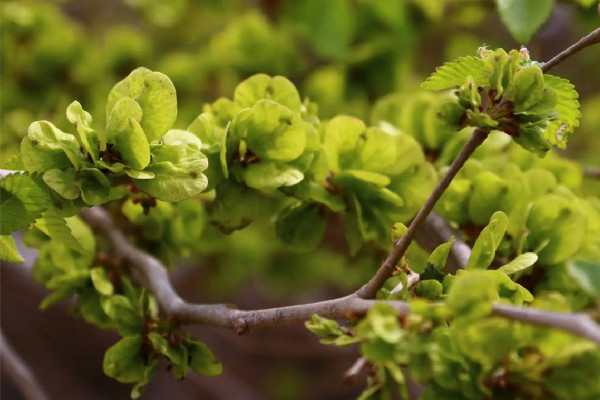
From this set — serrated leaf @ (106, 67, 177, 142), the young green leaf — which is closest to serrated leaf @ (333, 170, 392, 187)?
the young green leaf

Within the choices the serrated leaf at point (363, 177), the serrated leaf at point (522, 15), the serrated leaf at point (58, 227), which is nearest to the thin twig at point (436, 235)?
the serrated leaf at point (363, 177)

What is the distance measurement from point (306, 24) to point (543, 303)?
0.73 m

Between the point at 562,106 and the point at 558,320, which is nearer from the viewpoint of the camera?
the point at 558,320

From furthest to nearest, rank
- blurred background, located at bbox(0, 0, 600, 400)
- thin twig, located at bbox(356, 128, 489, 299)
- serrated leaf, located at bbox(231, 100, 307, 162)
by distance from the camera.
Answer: blurred background, located at bbox(0, 0, 600, 400) → serrated leaf, located at bbox(231, 100, 307, 162) → thin twig, located at bbox(356, 128, 489, 299)

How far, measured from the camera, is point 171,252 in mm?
693

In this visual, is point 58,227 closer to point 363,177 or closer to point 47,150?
point 47,150

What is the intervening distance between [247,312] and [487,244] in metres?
0.15

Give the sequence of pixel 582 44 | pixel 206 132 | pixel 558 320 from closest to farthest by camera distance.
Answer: pixel 558 320, pixel 582 44, pixel 206 132

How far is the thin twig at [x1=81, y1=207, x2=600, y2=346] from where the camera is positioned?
31cm

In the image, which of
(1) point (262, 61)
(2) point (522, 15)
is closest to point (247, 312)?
(2) point (522, 15)

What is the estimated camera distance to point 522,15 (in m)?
0.59

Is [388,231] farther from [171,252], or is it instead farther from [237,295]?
[237,295]

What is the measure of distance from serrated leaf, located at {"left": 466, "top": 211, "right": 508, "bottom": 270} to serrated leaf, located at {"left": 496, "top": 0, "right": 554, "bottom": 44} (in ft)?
0.68

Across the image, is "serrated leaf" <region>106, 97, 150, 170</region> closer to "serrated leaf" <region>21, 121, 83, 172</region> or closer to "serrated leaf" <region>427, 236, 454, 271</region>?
"serrated leaf" <region>21, 121, 83, 172</region>
